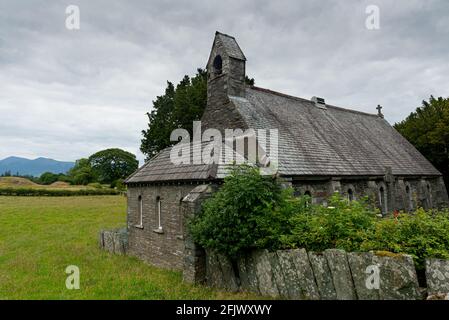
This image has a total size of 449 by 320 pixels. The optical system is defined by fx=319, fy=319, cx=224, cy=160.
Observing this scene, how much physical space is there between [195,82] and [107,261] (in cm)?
2330

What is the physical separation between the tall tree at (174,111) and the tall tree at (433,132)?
59.3 ft

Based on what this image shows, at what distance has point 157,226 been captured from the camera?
45.7 feet

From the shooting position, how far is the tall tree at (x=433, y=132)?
101 ft

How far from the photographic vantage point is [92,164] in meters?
84.3

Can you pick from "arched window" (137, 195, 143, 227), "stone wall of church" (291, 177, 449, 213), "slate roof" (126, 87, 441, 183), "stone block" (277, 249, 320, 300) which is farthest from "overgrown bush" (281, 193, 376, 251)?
"arched window" (137, 195, 143, 227)

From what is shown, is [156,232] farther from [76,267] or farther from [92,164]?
[92,164]

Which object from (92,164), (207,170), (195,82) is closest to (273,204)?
(207,170)

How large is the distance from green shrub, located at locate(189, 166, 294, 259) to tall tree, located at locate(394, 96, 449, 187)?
1121 inches

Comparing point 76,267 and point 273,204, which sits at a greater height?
point 273,204

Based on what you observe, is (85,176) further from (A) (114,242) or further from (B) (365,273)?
(B) (365,273)

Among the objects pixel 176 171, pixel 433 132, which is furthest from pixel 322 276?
pixel 433 132

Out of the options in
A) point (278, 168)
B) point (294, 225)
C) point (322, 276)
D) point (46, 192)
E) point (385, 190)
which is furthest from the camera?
point (46, 192)

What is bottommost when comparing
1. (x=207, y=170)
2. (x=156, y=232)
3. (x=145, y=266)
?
(x=145, y=266)

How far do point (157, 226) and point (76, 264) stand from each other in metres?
3.63
